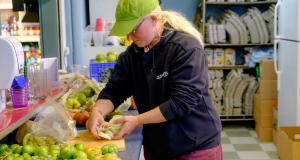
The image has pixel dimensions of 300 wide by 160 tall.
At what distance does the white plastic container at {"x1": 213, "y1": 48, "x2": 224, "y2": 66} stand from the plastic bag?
3684 millimetres

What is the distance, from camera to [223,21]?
5.43 m

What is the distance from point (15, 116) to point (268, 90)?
11.7 feet

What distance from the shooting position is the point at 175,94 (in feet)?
5.81

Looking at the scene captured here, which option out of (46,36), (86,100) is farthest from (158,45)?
(46,36)

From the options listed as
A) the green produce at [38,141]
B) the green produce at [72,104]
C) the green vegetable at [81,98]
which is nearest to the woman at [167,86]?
the green produce at [38,141]

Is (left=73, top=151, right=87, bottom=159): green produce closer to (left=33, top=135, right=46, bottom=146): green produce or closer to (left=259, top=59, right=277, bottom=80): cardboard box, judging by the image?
(left=33, top=135, right=46, bottom=146): green produce

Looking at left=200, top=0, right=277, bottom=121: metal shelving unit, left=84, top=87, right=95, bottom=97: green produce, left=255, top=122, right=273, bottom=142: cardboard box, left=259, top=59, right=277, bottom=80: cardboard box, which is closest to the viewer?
left=84, top=87, right=95, bottom=97: green produce

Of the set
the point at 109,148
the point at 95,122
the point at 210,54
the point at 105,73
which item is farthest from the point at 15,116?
the point at 210,54

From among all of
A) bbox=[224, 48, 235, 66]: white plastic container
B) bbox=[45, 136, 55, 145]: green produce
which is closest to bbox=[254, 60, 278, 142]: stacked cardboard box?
bbox=[224, 48, 235, 66]: white plastic container

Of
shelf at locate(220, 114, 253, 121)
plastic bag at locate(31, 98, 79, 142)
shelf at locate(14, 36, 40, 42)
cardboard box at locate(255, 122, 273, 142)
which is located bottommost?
cardboard box at locate(255, 122, 273, 142)

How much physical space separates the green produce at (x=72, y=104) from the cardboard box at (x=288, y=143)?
6.44 feet

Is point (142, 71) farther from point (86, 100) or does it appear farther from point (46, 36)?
point (46, 36)

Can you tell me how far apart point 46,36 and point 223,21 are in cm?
251

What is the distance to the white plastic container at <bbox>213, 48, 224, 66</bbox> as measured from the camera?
5495mm
